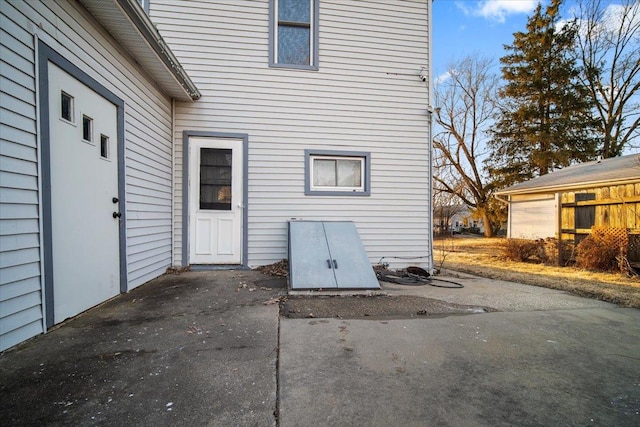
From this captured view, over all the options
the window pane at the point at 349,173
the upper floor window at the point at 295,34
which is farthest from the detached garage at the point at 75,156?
the window pane at the point at 349,173

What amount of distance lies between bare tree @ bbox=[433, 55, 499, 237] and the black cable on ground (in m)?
15.4

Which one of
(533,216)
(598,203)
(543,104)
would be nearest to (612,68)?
(543,104)

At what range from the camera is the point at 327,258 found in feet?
13.8

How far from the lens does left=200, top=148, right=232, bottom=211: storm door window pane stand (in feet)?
16.6

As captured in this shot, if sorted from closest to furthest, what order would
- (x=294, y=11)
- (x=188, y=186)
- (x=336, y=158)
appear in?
(x=188, y=186) < (x=294, y=11) < (x=336, y=158)

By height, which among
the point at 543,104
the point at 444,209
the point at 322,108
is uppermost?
the point at 543,104

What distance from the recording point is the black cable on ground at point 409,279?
450 centimetres

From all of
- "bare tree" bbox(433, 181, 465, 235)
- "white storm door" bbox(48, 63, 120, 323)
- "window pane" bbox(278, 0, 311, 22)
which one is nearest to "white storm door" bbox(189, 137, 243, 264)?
"white storm door" bbox(48, 63, 120, 323)

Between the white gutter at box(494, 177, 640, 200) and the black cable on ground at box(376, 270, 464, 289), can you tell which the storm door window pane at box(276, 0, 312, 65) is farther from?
the white gutter at box(494, 177, 640, 200)

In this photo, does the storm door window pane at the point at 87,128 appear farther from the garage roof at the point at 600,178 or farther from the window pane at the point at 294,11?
the garage roof at the point at 600,178

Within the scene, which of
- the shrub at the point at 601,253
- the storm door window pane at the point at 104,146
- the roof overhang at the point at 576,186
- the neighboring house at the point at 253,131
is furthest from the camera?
the roof overhang at the point at 576,186

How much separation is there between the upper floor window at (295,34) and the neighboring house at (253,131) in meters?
0.02

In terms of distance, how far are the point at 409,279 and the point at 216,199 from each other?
350 centimetres

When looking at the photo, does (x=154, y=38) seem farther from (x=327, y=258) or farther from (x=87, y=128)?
(x=327, y=258)
